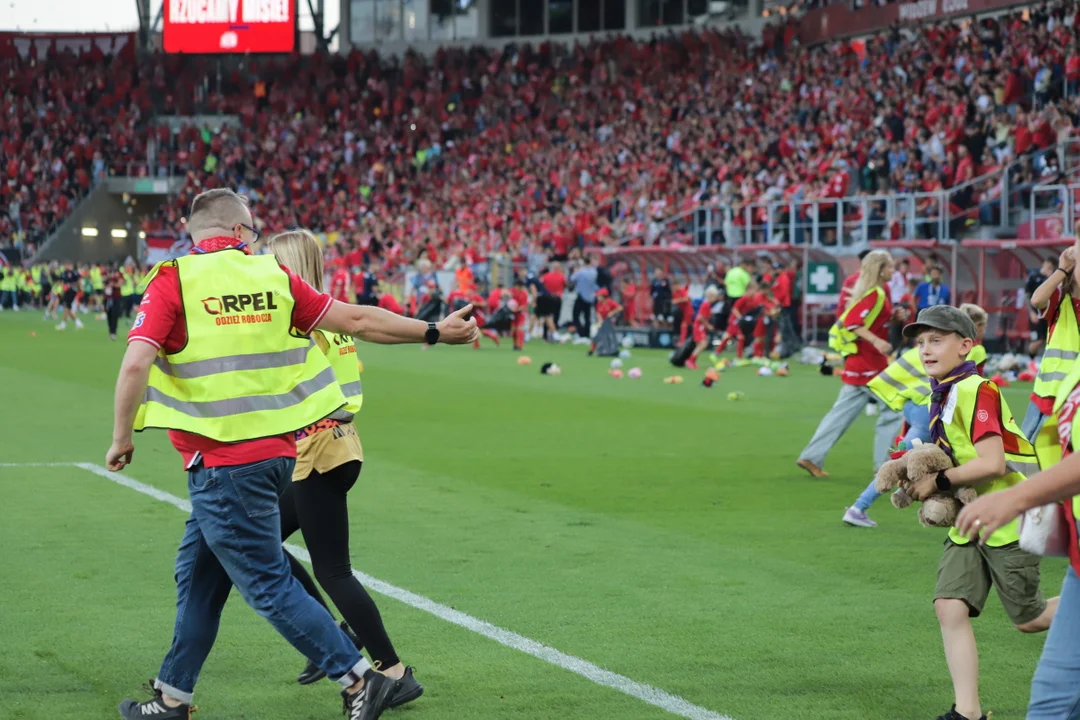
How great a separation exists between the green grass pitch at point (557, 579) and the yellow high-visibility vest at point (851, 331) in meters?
1.11

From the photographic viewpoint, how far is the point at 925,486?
5.12 meters

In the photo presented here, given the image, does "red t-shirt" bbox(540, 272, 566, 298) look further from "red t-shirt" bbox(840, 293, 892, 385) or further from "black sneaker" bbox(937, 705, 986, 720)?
"black sneaker" bbox(937, 705, 986, 720)

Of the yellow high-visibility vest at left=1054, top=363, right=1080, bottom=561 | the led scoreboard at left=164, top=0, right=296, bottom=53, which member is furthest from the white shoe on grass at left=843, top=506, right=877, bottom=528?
the led scoreboard at left=164, top=0, right=296, bottom=53

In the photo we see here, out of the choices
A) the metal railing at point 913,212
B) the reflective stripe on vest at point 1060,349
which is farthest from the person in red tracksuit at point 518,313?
the reflective stripe on vest at point 1060,349

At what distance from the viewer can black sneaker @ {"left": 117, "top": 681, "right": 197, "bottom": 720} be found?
211 inches

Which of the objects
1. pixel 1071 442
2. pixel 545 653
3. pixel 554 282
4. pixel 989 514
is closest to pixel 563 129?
pixel 554 282

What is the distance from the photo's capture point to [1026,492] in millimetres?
3568

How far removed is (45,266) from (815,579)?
5078 cm

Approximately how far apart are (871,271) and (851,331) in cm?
50

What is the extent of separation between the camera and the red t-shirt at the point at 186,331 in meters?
5.00

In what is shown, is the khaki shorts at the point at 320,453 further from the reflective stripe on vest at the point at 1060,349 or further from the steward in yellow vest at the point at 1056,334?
the reflective stripe on vest at the point at 1060,349

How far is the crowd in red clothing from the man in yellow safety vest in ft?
80.9

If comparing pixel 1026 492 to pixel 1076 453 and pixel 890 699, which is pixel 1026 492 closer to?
pixel 1076 453

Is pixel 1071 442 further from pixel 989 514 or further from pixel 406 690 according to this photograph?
pixel 406 690
